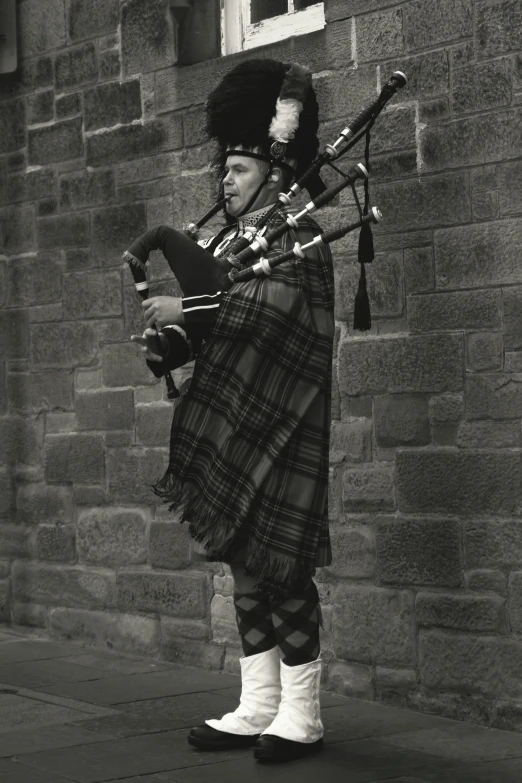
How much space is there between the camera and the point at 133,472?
6.18 m

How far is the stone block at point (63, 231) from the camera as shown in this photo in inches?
255

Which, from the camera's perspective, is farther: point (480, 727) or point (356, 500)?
point (356, 500)

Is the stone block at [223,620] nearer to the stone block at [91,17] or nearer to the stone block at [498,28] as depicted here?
the stone block at [498,28]

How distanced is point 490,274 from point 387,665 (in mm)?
1425

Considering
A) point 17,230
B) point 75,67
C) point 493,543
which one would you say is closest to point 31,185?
point 17,230


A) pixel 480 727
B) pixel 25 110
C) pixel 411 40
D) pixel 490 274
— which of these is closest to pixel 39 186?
pixel 25 110

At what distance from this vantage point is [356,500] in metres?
5.12

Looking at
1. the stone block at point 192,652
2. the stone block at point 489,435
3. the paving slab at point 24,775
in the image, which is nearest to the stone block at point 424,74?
the stone block at point 489,435

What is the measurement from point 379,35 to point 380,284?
2.93ft

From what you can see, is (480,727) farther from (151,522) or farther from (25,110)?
(25,110)

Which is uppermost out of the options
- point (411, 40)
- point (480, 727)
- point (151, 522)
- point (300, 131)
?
point (411, 40)

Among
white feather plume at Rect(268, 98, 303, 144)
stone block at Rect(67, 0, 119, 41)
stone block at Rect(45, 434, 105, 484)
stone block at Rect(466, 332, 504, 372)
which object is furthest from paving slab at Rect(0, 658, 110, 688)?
stone block at Rect(67, 0, 119, 41)

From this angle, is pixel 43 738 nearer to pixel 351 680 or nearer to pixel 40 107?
pixel 351 680

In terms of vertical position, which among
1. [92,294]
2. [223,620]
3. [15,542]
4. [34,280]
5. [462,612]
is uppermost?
[34,280]
